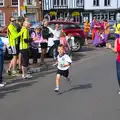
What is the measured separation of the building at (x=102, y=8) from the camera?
2559 inches

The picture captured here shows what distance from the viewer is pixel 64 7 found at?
6581cm

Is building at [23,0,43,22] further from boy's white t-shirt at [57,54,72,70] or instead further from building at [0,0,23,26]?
boy's white t-shirt at [57,54,72,70]

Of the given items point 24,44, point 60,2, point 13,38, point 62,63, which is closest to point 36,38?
point 13,38

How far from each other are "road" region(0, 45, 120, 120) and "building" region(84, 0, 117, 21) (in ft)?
170

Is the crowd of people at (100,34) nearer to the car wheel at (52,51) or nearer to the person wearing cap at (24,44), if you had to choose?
the car wheel at (52,51)

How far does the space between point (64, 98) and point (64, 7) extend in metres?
57.0

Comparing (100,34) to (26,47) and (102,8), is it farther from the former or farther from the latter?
(102,8)

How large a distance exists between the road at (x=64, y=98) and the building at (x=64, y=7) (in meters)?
52.2

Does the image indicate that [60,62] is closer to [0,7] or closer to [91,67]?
[91,67]

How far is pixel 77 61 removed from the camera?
57.1 feet

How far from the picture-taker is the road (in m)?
7.99

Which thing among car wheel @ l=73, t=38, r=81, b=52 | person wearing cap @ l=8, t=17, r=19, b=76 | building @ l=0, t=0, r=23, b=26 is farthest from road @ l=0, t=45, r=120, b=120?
building @ l=0, t=0, r=23, b=26

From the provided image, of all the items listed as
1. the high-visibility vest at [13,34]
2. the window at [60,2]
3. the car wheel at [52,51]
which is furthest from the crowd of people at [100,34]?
the window at [60,2]

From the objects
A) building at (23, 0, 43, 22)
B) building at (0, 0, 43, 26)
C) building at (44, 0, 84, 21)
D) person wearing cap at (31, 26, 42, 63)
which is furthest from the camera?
building at (44, 0, 84, 21)
